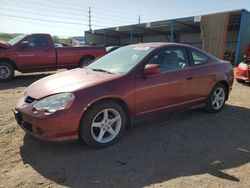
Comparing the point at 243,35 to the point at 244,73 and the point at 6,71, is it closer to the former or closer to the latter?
the point at 244,73

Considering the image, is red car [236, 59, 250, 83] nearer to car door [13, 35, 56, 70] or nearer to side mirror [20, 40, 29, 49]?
car door [13, 35, 56, 70]

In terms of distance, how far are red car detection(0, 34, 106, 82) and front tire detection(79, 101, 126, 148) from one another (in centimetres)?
615

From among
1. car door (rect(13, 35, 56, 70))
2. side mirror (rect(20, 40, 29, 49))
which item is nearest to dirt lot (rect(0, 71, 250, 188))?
car door (rect(13, 35, 56, 70))

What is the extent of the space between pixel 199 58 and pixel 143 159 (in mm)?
2682

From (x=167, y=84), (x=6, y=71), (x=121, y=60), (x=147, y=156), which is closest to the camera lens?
(x=147, y=156)

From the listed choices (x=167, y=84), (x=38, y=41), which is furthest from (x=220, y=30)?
(x=167, y=84)

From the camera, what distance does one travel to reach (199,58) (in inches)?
207

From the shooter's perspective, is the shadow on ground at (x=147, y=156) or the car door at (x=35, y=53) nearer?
the shadow on ground at (x=147, y=156)

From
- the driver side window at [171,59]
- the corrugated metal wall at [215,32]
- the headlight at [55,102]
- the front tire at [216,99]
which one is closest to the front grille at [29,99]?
the headlight at [55,102]

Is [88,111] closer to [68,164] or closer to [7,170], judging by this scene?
[68,164]

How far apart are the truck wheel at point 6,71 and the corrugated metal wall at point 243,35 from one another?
526 inches

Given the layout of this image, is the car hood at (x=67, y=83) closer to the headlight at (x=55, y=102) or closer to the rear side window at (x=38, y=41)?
the headlight at (x=55, y=102)

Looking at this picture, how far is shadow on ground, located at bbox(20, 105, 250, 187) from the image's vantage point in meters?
3.12

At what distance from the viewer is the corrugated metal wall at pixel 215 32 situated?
16906 mm
